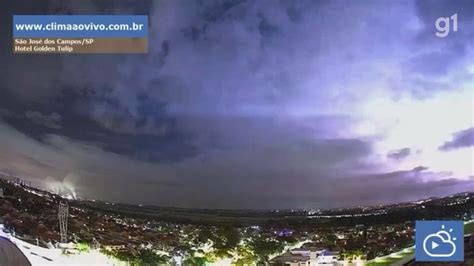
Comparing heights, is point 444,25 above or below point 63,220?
above

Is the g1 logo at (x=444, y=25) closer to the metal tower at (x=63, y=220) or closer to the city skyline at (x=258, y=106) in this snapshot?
the city skyline at (x=258, y=106)

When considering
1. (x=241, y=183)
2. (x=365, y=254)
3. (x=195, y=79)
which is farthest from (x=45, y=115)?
(x=365, y=254)

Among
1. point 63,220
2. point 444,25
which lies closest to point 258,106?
point 444,25

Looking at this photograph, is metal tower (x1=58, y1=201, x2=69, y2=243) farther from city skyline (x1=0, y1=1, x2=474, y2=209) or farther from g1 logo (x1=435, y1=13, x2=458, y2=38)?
g1 logo (x1=435, y1=13, x2=458, y2=38)

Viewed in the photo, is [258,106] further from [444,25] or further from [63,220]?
[63,220]

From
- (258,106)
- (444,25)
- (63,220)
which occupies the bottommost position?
(63,220)

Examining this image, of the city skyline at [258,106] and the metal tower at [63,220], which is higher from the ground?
the city skyline at [258,106]

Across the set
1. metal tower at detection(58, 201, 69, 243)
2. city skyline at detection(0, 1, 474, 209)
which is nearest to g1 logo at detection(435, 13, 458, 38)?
city skyline at detection(0, 1, 474, 209)

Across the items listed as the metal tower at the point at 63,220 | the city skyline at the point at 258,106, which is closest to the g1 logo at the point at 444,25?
the city skyline at the point at 258,106
